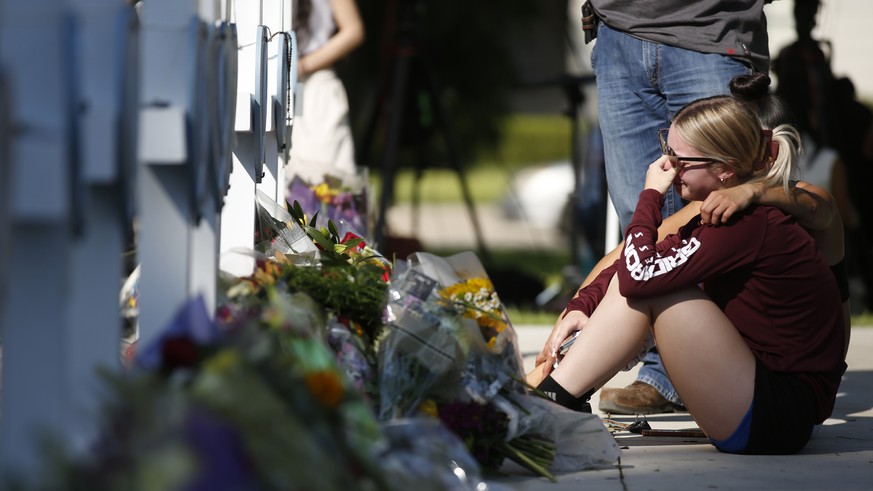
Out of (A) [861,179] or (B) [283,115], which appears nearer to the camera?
(B) [283,115]

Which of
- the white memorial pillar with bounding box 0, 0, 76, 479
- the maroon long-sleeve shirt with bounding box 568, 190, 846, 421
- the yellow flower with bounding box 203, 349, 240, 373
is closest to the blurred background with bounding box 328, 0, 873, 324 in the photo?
the maroon long-sleeve shirt with bounding box 568, 190, 846, 421

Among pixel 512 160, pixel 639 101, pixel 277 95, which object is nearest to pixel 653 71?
pixel 639 101

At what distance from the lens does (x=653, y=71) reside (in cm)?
335

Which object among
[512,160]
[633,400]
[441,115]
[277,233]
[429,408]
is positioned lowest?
[512,160]

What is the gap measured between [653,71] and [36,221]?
2.14 metres

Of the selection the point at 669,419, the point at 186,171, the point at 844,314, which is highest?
the point at 186,171

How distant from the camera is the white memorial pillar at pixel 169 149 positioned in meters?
1.93

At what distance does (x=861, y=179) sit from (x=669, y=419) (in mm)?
4012

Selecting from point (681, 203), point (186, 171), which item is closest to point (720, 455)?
point (681, 203)

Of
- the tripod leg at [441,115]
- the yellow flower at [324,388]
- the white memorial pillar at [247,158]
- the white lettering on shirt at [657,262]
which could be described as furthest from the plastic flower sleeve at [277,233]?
the tripod leg at [441,115]

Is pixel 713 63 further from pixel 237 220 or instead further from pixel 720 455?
pixel 237 220

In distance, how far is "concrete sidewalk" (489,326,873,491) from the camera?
2463 mm

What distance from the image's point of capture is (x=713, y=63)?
3.28 m

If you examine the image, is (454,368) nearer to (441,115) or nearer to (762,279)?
(762,279)
